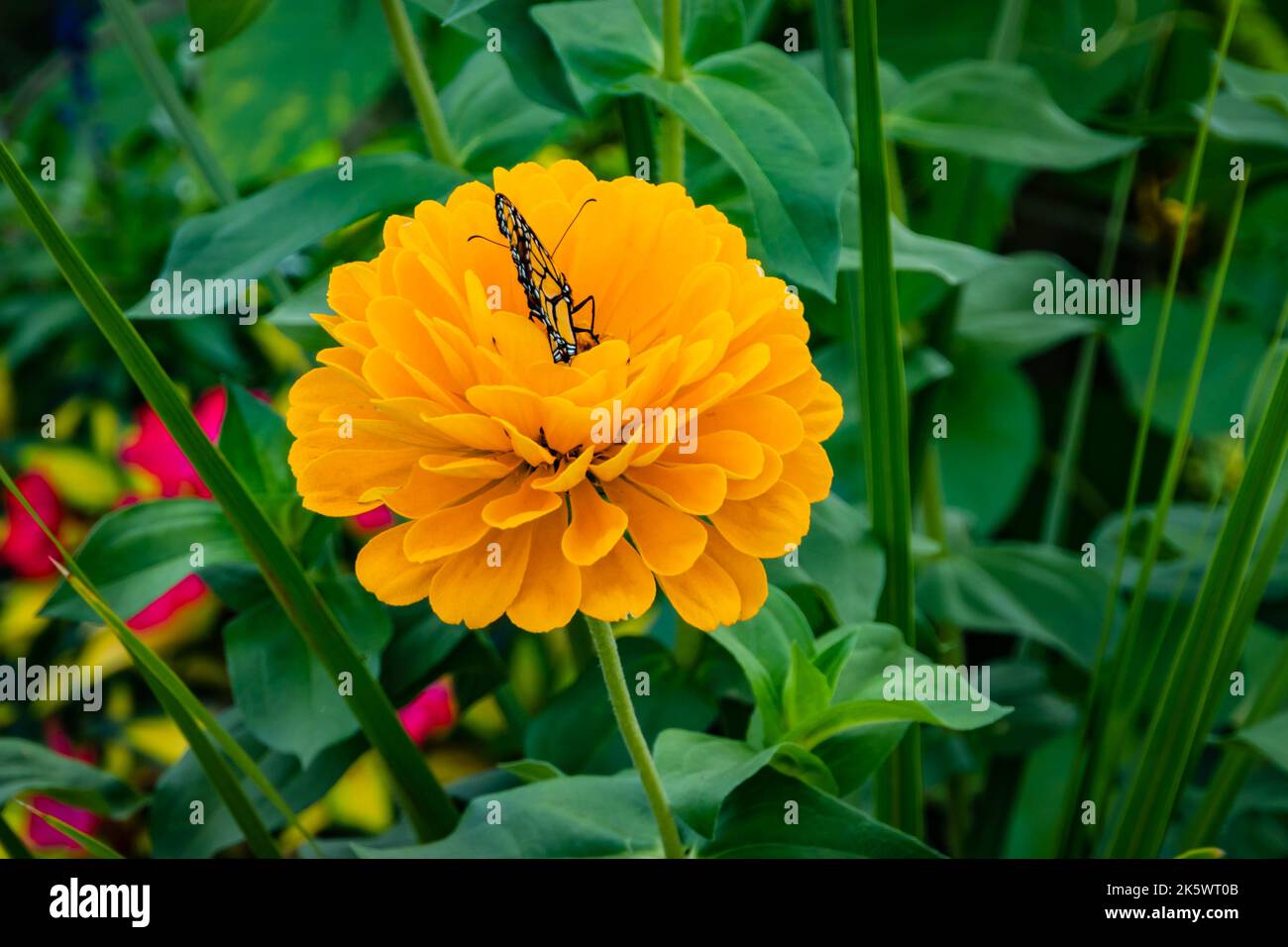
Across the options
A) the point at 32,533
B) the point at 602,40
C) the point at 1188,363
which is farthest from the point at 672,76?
the point at 1188,363

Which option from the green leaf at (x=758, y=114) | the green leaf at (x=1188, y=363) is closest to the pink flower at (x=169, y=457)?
the green leaf at (x=758, y=114)

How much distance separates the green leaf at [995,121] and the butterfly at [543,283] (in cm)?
20

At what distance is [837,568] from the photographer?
327 mm

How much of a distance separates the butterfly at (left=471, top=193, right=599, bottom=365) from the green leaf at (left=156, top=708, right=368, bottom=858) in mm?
168

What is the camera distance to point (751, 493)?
0.22 metres

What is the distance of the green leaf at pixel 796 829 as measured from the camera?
0.27 meters

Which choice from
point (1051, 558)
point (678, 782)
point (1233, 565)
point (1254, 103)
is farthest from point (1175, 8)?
point (678, 782)

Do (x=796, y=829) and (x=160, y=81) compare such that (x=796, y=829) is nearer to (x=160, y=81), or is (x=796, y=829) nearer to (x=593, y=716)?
(x=593, y=716)

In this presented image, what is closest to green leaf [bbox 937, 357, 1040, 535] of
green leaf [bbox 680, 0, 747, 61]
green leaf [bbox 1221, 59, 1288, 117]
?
green leaf [bbox 1221, 59, 1288, 117]

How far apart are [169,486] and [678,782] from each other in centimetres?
28

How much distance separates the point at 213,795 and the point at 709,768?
0.16m

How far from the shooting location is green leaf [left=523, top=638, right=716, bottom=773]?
357 mm

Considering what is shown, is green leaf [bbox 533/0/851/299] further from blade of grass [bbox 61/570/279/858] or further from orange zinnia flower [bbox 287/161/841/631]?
blade of grass [bbox 61/570/279/858]
